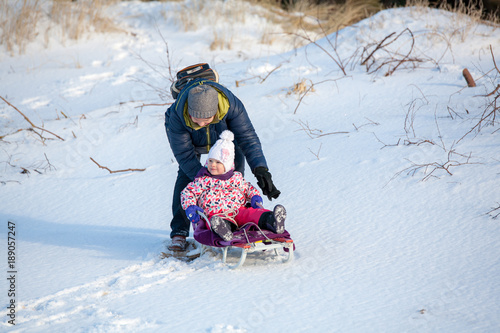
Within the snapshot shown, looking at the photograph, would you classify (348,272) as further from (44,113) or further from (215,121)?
(44,113)

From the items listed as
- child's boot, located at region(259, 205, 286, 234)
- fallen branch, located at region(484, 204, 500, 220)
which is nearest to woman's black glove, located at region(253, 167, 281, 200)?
child's boot, located at region(259, 205, 286, 234)

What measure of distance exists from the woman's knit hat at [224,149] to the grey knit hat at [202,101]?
0.69 feet

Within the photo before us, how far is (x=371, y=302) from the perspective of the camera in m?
2.57

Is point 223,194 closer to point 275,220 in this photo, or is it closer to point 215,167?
point 215,167

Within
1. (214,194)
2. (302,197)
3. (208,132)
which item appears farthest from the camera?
(302,197)

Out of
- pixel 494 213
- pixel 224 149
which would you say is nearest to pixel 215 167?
pixel 224 149

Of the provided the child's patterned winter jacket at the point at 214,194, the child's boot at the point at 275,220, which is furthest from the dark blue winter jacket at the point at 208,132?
the child's boot at the point at 275,220

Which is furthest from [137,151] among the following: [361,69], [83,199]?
[361,69]

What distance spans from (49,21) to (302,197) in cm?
963

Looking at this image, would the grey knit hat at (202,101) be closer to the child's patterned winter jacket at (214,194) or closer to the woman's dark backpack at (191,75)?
the woman's dark backpack at (191,75)

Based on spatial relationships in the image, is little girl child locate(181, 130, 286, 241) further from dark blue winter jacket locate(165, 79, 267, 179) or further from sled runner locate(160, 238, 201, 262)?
sled runner locate(160, 238, 201, 262)

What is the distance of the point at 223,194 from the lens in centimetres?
335

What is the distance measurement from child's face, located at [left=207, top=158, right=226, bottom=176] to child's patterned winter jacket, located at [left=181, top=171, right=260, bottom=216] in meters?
0.06

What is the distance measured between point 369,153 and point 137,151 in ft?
10.4
